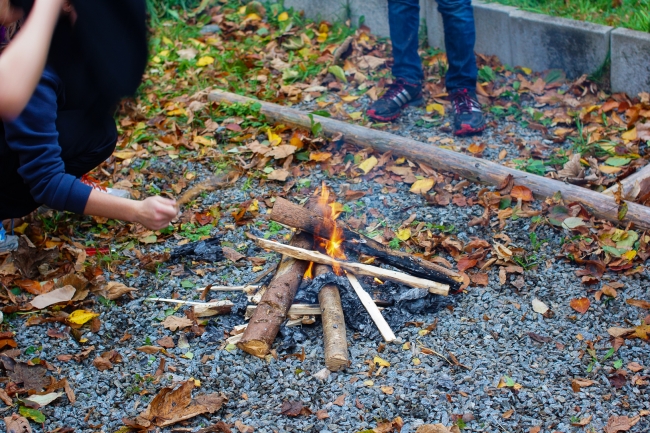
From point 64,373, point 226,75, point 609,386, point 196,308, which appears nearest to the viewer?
point 609,386

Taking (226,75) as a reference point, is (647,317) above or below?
below

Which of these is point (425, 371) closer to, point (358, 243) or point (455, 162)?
point (358, 243)

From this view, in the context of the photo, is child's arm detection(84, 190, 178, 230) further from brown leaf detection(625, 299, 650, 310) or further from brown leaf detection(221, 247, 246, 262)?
brown leaf detection(625, 299, 650, 310)

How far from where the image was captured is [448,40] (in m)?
4.71

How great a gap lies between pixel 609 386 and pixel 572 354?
21 cm

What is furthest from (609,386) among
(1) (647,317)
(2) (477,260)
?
(2) (477,260)

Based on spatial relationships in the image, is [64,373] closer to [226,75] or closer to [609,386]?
[609,386]

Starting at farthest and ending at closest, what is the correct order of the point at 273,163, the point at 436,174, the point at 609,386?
the point at 273,163, the point at 436,174, the point at 609,386

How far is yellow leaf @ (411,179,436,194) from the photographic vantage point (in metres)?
4.05

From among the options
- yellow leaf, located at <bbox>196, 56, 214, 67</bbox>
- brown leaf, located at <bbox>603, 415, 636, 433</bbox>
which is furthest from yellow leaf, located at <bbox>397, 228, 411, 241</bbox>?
yellow leaf, located at <bbox>196, 56, 214, 67</bbox>

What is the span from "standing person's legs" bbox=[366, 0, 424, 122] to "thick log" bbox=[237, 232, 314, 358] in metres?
1.95

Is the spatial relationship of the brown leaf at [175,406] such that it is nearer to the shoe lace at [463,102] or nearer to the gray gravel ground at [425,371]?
the gray gravel ground at [425,371]

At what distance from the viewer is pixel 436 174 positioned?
418cm

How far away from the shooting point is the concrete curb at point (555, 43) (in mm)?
4672
